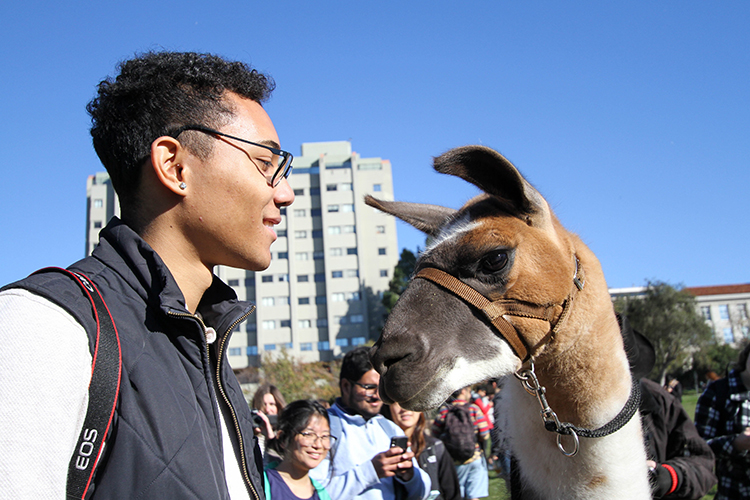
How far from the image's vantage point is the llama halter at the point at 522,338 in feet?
6.95

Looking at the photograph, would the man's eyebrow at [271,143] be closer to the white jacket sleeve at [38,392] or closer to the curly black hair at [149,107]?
the curly black hair at [149,107]

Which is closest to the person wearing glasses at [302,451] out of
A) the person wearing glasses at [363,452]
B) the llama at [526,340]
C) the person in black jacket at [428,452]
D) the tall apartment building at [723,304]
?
the person wearing glasses at [363,452]

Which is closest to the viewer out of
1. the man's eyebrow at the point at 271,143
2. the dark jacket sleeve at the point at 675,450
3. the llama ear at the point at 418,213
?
the man's eyebrow at the point at 271,143

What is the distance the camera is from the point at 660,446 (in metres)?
3.35

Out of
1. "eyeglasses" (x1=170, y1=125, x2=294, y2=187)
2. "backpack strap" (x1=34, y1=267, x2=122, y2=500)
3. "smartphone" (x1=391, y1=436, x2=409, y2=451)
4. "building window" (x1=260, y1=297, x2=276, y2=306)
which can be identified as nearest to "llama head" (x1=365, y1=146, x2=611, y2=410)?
"eyeglasses" (x1=170, y1=125, x2=294, y2=187)

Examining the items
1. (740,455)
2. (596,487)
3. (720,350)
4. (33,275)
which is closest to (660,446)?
(740,455)

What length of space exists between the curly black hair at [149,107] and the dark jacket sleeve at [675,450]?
9.36ft

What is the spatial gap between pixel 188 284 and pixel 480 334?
1.16 metres

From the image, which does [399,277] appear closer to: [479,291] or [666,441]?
[666,441]

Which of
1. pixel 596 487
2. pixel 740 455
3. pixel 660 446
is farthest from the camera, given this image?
pixel 740 455

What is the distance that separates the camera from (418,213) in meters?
2.81

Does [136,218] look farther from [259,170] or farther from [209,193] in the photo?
[259,170]

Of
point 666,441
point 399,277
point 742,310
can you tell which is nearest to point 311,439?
point 666,441

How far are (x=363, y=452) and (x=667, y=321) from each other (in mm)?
51832
